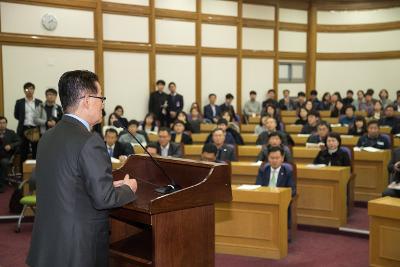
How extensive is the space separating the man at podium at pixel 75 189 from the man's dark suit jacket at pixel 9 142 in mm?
6029

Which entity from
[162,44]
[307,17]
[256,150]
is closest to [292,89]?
[307,17]

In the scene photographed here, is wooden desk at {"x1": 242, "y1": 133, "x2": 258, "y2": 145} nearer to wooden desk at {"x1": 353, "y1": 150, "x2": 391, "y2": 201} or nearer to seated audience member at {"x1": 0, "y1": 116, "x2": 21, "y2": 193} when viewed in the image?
wooden desk at {"x1": 353, "y1": 150, "x2": 391, "y2": 201}

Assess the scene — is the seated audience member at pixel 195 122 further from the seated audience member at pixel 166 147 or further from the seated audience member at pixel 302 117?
the seated audience member at pixel 166 147

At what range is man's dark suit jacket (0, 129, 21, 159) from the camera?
7793 millimetres

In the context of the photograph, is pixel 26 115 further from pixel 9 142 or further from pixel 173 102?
pixel 173 102

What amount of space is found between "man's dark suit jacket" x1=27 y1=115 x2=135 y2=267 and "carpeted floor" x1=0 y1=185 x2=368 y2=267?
8.03ft

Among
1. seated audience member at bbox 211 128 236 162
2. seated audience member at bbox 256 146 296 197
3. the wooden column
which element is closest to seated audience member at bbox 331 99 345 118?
the wooden column

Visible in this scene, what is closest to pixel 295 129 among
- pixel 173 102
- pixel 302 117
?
pixel 302 117

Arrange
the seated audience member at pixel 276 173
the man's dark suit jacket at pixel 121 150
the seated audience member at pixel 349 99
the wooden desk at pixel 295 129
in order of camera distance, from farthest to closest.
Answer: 1. the seated audience member at pixel 349 99
2. the wooden desk at pixel 295 129
3. the man's dark suit jacket at pixel 121 150
4. the seated audience member at pixel 276 173

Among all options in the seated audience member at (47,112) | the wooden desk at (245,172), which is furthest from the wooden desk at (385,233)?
the seated audience member at (47,112)

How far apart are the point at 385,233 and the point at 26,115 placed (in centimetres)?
633

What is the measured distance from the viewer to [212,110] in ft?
38.4

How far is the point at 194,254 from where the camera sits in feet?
8.27

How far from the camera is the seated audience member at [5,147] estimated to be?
767cm
